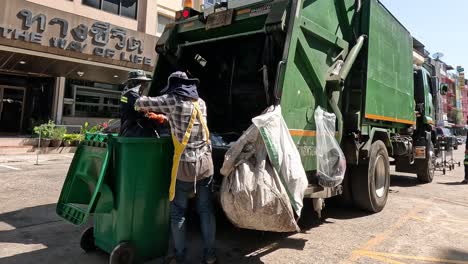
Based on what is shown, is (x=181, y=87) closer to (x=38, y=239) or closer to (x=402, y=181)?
(x=38, y=239)

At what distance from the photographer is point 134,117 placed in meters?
3.93

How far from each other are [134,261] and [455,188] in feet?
27.1

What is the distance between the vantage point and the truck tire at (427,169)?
8721 millimetres

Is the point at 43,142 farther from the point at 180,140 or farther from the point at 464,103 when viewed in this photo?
the point at 464,103

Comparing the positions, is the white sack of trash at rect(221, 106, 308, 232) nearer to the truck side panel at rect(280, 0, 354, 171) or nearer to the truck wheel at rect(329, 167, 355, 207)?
the truck side panel at rect(280, 0, 354, 171)

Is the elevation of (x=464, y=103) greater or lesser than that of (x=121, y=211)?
greater

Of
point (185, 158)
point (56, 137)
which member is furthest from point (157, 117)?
point (56, 137)

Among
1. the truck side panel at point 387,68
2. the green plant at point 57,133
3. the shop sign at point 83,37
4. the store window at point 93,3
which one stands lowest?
the green plant at point 57,133

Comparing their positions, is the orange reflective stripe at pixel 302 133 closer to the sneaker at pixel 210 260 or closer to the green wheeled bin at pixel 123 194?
the green wheeled bin at pixel 123 194

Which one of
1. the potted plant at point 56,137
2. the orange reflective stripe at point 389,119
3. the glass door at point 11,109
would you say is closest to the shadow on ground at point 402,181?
the orange reflective stripe at point 389,119

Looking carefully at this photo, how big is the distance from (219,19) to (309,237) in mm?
2879

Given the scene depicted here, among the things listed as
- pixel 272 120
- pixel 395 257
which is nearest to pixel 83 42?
pixel 272 120

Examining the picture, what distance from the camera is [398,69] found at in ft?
20.3

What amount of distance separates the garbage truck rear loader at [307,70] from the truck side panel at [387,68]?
2 centimetres
